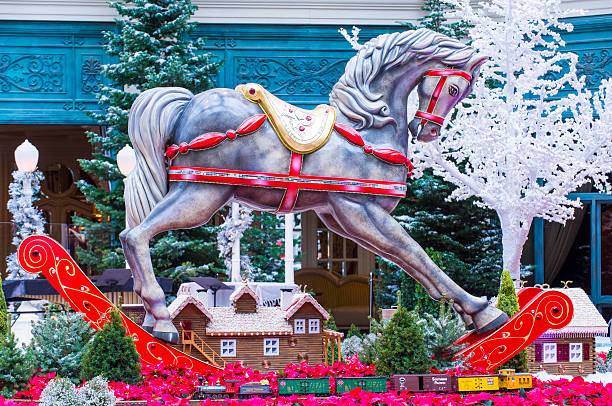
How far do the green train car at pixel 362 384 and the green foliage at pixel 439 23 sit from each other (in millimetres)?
8662

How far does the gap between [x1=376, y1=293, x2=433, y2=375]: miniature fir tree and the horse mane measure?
1189 mm

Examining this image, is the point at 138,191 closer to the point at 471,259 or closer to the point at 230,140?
the point at 230,140

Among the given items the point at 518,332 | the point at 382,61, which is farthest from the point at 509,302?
the point at 382,61

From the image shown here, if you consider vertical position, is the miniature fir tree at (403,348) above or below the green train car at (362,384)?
above

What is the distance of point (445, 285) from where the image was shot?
14.0 ft

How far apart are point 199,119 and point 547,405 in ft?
7.90

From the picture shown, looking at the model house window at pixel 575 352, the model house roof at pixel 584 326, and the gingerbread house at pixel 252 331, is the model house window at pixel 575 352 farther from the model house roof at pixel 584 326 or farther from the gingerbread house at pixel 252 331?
the gingerbread house at pixel 252 331

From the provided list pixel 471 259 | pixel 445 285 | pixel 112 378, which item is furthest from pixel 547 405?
pixel 471 259

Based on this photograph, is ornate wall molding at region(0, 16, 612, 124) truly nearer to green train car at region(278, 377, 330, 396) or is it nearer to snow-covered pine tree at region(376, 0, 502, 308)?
snow-covered pine tree at region(376, 0, 502, 308)

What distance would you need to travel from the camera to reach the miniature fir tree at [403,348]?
3863 millimetres

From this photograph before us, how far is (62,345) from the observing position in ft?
13.7

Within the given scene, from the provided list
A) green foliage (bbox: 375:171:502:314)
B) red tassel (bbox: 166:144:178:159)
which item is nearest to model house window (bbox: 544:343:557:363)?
red tassel (bbox: 166:144:178:159)

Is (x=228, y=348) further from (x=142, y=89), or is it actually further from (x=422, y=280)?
(x=142, y=89)

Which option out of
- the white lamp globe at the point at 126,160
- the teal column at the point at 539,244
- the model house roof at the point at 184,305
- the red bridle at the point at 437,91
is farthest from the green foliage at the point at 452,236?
the red bridle at the point at 437,91
